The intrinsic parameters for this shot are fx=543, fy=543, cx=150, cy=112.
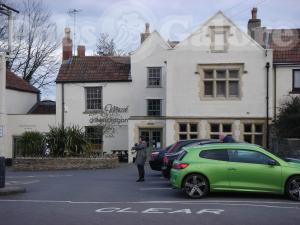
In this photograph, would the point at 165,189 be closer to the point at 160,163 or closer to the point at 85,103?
the point at 160,163

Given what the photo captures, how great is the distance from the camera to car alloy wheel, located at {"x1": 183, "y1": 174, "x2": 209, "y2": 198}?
15.5 meters

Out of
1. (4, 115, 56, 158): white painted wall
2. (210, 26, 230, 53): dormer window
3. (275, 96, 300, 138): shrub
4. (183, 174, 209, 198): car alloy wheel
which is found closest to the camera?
(183, 174, 209, 198): car alloy wheel

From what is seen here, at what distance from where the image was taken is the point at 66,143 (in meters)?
31.0

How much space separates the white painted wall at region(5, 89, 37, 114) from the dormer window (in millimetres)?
16134

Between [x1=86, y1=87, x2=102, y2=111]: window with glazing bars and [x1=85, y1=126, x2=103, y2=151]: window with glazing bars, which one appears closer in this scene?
[x1=85, y1=126, x2=103, y2=151]: window with glazing bars

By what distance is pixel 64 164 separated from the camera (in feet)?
99.7

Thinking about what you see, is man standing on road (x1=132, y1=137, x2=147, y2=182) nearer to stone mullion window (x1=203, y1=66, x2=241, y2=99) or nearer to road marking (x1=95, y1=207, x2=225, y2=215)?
road marking (x1=95, y1=207, x2=225, y2=215)

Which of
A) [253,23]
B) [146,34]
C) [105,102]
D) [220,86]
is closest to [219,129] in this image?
[220,86]

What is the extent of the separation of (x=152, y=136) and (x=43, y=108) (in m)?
12.2

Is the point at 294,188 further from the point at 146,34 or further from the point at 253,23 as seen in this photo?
the point at 146,34

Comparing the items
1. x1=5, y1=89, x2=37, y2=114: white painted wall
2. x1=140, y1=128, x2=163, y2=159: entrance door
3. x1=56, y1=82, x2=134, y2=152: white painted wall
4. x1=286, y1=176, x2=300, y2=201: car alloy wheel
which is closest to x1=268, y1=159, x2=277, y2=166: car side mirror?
x1=286, y1=176, x2=300, y2=201: car alloy wheel

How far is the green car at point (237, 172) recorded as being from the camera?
15.2 metres

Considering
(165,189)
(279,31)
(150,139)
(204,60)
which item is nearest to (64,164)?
(150,139)

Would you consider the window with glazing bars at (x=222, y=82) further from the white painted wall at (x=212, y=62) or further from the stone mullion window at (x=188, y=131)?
the stone mullion window at (x=188, y=131)
